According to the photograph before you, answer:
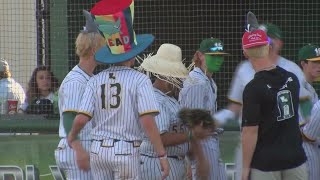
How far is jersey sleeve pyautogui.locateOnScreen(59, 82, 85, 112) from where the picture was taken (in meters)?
5.88

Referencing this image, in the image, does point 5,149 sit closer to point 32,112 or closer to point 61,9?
point 32,112

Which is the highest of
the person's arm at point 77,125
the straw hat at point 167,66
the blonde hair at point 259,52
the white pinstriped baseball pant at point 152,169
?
the blonde hair at point 259,52

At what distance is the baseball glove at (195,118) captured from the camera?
20.1ft

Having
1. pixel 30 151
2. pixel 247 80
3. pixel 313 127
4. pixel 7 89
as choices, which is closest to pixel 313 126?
pixel 313 127

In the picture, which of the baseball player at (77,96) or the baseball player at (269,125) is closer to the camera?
the baseball player at (269,125)

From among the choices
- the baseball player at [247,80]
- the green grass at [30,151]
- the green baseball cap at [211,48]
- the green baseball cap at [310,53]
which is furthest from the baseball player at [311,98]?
the green grass at [30,151]

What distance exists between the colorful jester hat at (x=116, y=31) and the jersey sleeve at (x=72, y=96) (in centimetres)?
26

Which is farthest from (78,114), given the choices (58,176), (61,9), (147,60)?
(61,9)

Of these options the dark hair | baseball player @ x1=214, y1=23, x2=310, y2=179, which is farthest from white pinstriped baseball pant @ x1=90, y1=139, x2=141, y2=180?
the dark hair

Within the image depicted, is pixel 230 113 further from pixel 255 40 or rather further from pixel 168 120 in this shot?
pixel 255 40

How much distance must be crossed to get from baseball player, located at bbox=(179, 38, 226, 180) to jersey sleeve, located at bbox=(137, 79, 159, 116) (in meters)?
1.18

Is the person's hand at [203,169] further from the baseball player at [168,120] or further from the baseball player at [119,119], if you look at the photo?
the baseball player at [119,119]

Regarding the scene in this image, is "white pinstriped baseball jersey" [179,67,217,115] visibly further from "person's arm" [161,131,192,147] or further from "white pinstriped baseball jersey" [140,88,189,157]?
"person's arm" [161,131,192,147]

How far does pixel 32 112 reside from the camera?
847 centimetres
